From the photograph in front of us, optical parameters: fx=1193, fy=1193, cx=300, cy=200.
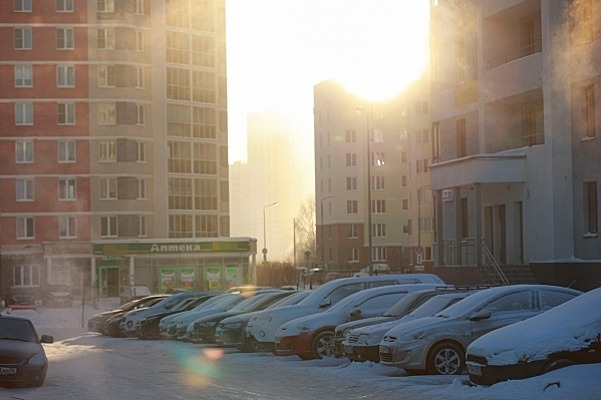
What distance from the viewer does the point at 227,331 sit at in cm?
3123

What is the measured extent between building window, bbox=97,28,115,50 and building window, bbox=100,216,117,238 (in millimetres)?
12773

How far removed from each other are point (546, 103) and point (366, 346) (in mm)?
21418

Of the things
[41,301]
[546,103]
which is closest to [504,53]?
[546,103]

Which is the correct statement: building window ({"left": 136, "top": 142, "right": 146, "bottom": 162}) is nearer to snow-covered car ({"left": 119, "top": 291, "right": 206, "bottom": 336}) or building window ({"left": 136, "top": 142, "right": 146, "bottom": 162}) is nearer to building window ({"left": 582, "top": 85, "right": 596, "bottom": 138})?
snow-covered car ({"left": 119, "top": 291, "right": 206, "bottom": 336})

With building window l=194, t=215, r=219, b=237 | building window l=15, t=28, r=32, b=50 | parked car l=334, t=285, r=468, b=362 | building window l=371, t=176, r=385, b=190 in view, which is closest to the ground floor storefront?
building window l=194, t=215, r=219, b=237

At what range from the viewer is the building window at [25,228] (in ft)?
290

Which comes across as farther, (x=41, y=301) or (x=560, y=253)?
(x=41, y=301)

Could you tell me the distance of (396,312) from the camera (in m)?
24.2

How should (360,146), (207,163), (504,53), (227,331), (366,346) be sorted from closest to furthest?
(366,346), (227,331), (504,53), (207,163), (360,146)

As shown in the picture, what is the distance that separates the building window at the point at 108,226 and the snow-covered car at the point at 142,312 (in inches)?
1863

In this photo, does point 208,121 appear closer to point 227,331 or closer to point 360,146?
point 360,146

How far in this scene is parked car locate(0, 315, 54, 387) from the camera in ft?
68.1

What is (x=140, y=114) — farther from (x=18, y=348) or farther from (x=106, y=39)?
(x=18, y=348)

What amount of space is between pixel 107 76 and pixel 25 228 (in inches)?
505
